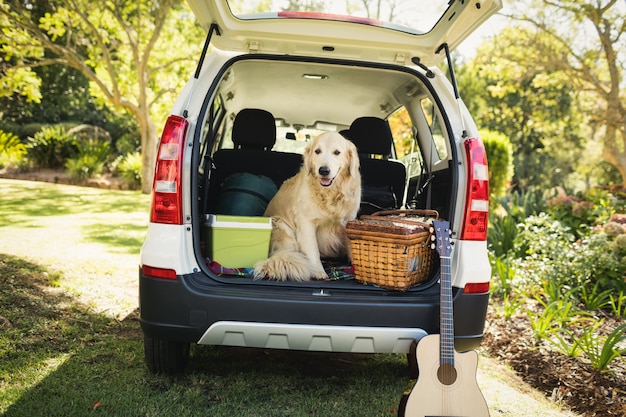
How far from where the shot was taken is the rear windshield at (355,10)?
271 centimetres

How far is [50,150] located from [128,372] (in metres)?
15.3

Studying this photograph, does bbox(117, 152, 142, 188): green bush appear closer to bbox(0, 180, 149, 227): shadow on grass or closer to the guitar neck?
bbox(0, 180, 149, 227): shadow on grass

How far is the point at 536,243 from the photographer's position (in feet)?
17.3

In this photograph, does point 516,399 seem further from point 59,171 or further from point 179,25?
point 59,171

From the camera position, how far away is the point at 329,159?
128 inches

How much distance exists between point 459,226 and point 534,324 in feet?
5.86

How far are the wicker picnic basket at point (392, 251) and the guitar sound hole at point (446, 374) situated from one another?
42 centimetres

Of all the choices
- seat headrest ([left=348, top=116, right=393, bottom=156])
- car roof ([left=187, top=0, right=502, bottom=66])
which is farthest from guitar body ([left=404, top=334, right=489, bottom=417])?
seat headrest ([left=348, top=116, right=393, bottom=156])

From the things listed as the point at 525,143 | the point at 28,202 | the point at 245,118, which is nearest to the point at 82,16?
the point at 28,202

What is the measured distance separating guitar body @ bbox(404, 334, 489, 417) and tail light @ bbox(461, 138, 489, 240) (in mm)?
573

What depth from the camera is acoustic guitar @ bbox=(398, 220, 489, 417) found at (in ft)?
7.70

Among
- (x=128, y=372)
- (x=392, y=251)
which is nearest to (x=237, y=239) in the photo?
(x=392, y=251)

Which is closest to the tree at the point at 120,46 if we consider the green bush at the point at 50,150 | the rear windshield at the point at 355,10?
the green bush at the point at 50,150

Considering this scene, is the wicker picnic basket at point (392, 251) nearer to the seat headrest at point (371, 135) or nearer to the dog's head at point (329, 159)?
the dog's head at point (329, 159)
